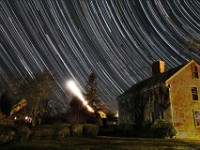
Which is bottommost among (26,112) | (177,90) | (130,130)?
(130,130)

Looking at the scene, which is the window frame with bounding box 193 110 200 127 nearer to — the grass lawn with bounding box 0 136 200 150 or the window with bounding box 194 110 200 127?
the window with bounding box 194 110 200 127

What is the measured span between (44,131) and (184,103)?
18.0 meters

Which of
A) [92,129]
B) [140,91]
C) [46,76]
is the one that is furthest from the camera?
[46,76]

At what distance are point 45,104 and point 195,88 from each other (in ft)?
84.6

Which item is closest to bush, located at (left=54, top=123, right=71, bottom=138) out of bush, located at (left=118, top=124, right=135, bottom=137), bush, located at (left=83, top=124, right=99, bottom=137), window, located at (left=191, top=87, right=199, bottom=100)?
bush, located at (left=83, top=124, right=99, bottom=137)

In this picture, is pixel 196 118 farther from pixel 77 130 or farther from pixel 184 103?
pixel 77 130

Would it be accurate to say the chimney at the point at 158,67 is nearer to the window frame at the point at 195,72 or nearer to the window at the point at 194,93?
the window frame at the point at 195,72

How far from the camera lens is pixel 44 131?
2220cm

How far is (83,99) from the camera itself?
58.3 meters

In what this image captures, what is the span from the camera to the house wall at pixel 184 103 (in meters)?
29.4

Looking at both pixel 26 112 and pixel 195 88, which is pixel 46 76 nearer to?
pixel 26 112

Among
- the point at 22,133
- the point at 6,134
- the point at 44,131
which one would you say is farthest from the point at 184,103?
the point at 6,134

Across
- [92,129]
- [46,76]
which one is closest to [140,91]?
[92,129]

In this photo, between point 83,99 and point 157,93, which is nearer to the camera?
point 157,93
